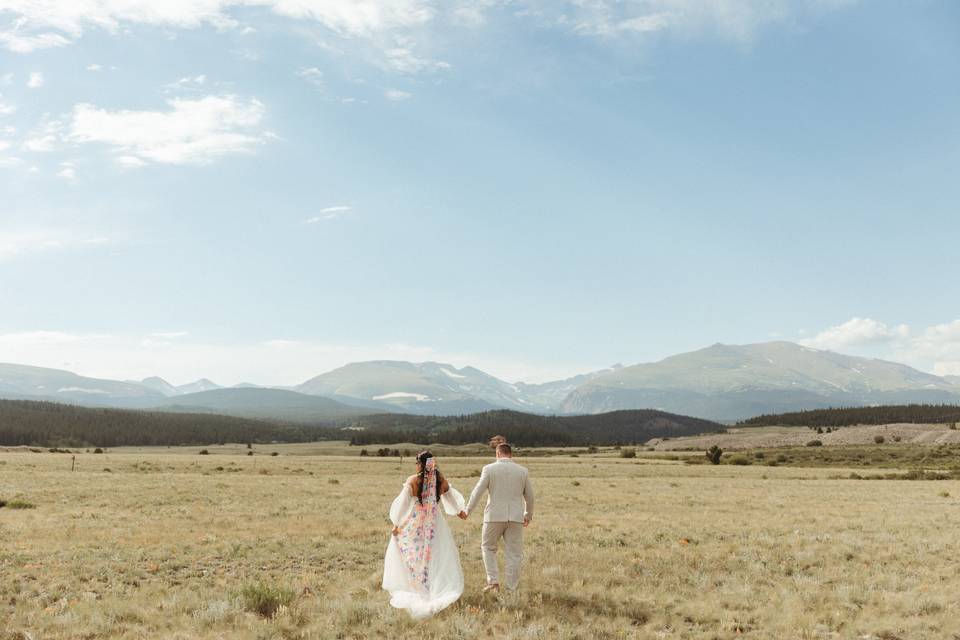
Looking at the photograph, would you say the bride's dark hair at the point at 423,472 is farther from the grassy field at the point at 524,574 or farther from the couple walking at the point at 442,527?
the grassy field at the point at 524,574

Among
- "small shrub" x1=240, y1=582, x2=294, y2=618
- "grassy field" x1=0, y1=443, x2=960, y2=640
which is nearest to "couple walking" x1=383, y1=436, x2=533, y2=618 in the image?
"grassy field" x1=0, y1=443, x2=960, y2=640

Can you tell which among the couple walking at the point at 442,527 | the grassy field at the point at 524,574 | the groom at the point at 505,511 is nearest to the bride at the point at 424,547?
the couple walking at the point at 442,527

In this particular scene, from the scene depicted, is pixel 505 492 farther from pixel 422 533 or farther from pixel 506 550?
pixel 422 533

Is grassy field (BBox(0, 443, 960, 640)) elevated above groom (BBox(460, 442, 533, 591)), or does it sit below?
below

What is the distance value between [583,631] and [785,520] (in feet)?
59.9

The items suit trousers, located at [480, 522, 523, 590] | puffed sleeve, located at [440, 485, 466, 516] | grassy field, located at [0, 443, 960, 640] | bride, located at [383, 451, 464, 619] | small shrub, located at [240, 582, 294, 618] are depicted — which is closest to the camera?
grassy field, located at [0, 443, 960, 640]

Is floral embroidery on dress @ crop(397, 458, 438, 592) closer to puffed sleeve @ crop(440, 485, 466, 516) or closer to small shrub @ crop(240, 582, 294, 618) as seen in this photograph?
puffed sleeve @ crop(440, 485, 466, 516)

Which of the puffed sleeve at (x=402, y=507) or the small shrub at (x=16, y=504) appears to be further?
the small shrub at (x=16, y=504)

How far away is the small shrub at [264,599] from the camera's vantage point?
462 inches

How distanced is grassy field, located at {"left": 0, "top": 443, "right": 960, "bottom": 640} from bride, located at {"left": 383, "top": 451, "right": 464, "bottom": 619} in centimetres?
48

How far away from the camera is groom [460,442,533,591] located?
1309 cm

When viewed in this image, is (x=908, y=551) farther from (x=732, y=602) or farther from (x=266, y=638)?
(x=266, y=638)

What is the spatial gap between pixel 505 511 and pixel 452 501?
112cm

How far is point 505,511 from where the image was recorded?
13.1m
